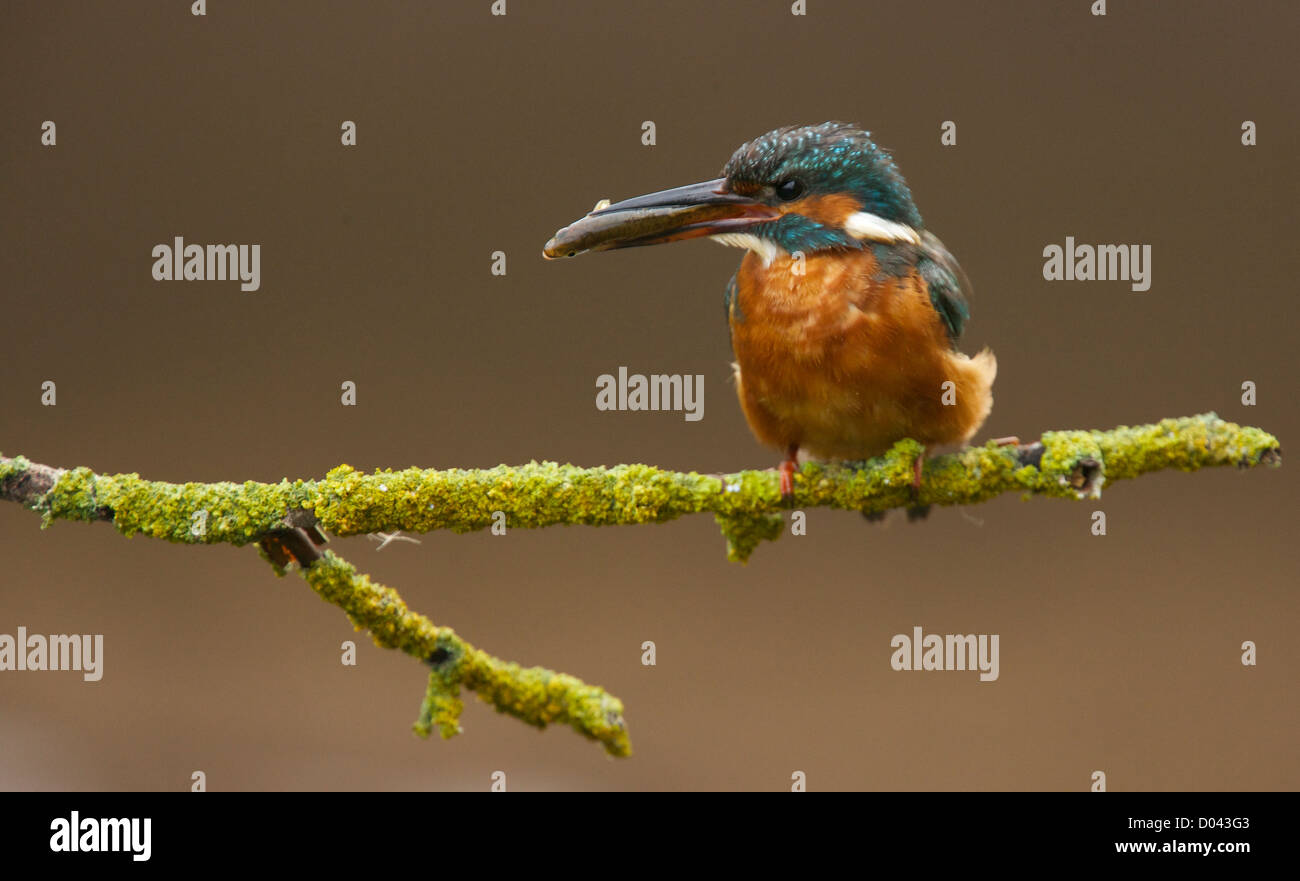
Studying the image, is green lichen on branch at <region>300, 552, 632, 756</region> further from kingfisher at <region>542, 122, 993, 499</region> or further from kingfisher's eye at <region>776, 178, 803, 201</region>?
kingfisher's eye at <region>776, 178, 803, 201</region>

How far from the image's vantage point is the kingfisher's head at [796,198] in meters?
1.54

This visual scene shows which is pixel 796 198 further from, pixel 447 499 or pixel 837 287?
pixel 447 499

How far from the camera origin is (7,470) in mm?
1237

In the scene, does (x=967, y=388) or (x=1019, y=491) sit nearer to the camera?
(x=1019, y=491)

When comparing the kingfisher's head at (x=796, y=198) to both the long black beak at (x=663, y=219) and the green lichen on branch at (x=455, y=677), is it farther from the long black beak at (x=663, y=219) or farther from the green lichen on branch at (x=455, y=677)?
the green lichen on branch at (x=455, y=677)

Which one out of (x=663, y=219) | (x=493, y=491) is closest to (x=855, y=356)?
(x=663, y=219)

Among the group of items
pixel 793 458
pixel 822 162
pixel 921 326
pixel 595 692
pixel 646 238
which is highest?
pixel 822 162

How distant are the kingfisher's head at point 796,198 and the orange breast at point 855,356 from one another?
Answer: 36 mm

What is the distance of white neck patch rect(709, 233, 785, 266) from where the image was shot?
61.7 inches

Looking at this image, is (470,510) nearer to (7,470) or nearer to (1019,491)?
(7,470)

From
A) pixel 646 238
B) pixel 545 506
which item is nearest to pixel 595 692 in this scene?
pixel 545 506

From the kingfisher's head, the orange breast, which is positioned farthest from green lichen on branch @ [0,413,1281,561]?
the kingfisher's head

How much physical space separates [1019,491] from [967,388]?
1.14 ft

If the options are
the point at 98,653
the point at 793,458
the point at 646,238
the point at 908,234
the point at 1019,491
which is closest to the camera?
the point at 1019,491
